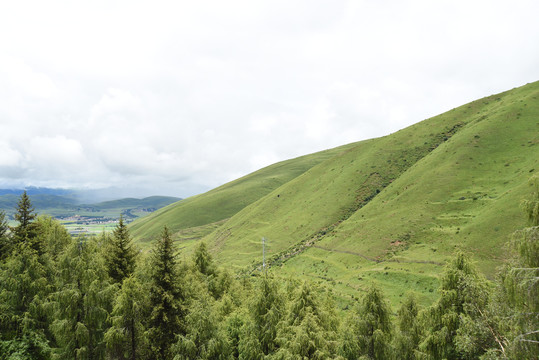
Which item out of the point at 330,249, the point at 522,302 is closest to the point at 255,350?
the point at 522,302

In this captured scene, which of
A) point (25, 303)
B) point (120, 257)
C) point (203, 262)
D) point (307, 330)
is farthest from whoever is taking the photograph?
point (203, 262)

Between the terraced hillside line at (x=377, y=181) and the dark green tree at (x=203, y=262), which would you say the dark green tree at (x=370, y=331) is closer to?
the dark green tree at (x=203, y=262)

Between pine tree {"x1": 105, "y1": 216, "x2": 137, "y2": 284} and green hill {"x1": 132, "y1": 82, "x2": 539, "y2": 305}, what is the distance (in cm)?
2048

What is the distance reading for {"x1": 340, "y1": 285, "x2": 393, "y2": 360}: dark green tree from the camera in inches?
894

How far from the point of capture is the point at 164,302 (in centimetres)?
2841

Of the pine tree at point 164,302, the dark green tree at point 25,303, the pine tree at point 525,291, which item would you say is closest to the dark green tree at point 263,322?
the pine tree at point 164,302

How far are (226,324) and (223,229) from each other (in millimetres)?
121212

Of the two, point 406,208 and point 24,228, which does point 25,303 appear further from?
point 406,208

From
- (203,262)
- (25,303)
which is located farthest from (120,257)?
(203,262)

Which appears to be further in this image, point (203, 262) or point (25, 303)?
point (203, 262)

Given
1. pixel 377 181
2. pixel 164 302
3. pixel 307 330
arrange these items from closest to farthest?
pixel 307 330
pixel 164 302
pixel 377 181

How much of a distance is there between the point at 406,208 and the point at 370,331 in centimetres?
6414

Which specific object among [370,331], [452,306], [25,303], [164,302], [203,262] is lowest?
[370,331]

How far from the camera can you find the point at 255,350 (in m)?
24.6
